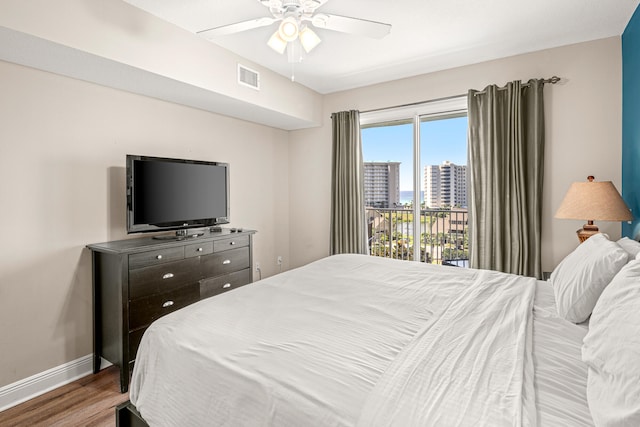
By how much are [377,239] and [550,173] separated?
2.19 m

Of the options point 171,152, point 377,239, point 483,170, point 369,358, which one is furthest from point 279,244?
point 369,358

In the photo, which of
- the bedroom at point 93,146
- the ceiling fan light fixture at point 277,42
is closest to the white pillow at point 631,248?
the bedroom at point 93,146

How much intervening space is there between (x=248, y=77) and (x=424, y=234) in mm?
2695

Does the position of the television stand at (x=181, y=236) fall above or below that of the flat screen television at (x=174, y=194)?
below

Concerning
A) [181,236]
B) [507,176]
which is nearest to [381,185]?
[507,176]

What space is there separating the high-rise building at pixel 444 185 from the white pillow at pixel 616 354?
8.42ft

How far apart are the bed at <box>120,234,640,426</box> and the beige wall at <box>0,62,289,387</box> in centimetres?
142

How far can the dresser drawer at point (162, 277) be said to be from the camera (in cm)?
238

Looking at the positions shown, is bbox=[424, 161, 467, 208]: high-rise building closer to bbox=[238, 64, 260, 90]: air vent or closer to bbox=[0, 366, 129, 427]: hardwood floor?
bbox=[238, 64, 260, 90]: air vent

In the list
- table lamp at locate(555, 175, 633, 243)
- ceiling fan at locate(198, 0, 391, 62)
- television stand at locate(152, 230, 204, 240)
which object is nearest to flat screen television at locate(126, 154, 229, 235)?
television stand at locate(152, 230, 204, 240)

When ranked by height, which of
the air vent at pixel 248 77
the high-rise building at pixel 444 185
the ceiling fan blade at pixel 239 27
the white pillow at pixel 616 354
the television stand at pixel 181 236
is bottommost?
the white pillow at pixel 616 354

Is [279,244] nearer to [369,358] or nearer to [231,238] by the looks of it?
[231,238]

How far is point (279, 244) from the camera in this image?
15.3 feet

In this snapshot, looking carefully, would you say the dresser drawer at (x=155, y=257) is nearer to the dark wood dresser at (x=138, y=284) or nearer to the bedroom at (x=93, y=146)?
the dark wood dresser at (x=138, y=284)
